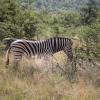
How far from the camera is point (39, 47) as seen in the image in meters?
9.54

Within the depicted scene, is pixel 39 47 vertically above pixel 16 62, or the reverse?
pixel 39 47

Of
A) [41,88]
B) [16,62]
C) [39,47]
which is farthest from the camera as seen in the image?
[39,47]

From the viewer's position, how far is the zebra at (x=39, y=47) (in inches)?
354

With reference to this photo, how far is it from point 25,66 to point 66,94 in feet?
7.32

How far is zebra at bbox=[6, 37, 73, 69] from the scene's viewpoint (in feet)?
29.5

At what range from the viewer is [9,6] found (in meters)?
13.6

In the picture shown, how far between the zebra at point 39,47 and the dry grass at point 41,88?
1072 millimetres

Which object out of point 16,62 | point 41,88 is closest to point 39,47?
point 16,62

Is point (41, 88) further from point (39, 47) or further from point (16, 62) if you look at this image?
point (39, 47)

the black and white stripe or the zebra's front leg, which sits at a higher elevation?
the black and white stripe

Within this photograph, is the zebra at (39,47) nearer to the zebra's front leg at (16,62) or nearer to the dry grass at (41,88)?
the zebra's front leg at (16,62)

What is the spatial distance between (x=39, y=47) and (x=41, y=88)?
293 centimetres

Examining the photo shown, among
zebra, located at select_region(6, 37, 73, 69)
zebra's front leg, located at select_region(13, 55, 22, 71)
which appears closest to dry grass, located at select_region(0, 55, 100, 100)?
zebra's front leg, located at select_region(13, 55, 22, 71)

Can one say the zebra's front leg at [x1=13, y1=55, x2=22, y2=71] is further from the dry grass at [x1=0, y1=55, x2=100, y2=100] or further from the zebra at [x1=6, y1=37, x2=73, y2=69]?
the dry grass at [x1=0, y1=55, x2=100, y2=100]
